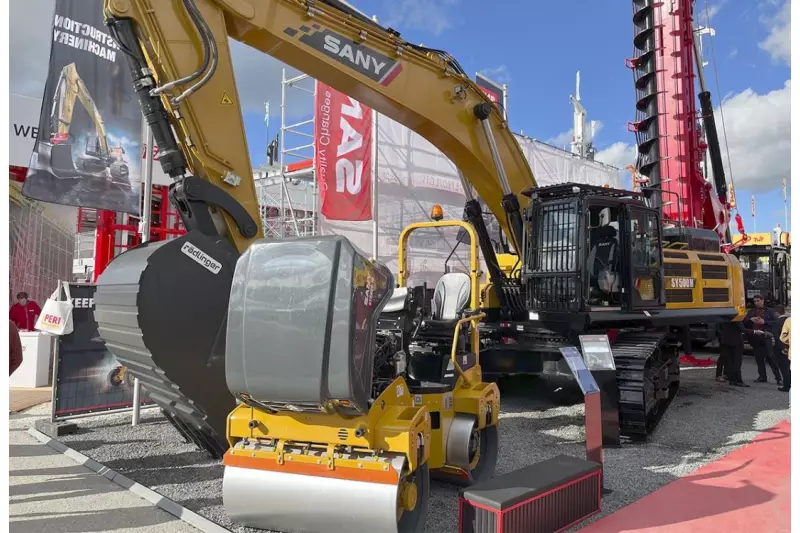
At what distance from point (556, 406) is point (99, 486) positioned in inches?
212

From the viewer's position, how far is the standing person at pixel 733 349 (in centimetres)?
945

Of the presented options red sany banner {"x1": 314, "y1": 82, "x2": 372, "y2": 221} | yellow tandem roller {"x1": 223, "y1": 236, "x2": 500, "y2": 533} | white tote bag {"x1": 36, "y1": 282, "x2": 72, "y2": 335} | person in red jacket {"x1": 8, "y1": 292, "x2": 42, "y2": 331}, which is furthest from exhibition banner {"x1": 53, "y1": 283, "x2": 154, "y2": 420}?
red sany banner {"x1": 314, "y1": 82, "x2": 372, "y2": 221}

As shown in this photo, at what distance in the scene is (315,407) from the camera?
3326 millimetres

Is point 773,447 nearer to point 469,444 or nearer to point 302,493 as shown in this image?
point 469,444

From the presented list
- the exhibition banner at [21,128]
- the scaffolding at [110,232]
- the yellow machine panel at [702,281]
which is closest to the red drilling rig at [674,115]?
the yellow machine panel at [702,281]

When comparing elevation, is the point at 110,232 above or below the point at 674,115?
below

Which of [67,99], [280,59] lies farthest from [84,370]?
[280,59]

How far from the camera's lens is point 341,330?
3.19m

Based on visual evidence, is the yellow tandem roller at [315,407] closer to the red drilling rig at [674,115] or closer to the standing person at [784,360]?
the standing person at [784,360]

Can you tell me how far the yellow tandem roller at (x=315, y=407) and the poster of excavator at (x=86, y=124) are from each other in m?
5.82

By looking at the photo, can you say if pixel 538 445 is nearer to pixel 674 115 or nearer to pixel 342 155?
pixel 342 155

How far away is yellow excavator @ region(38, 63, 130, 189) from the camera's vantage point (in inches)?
315

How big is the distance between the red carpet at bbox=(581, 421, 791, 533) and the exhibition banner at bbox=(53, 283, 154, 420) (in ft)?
18.2

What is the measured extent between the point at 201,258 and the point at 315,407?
128 centimetres
